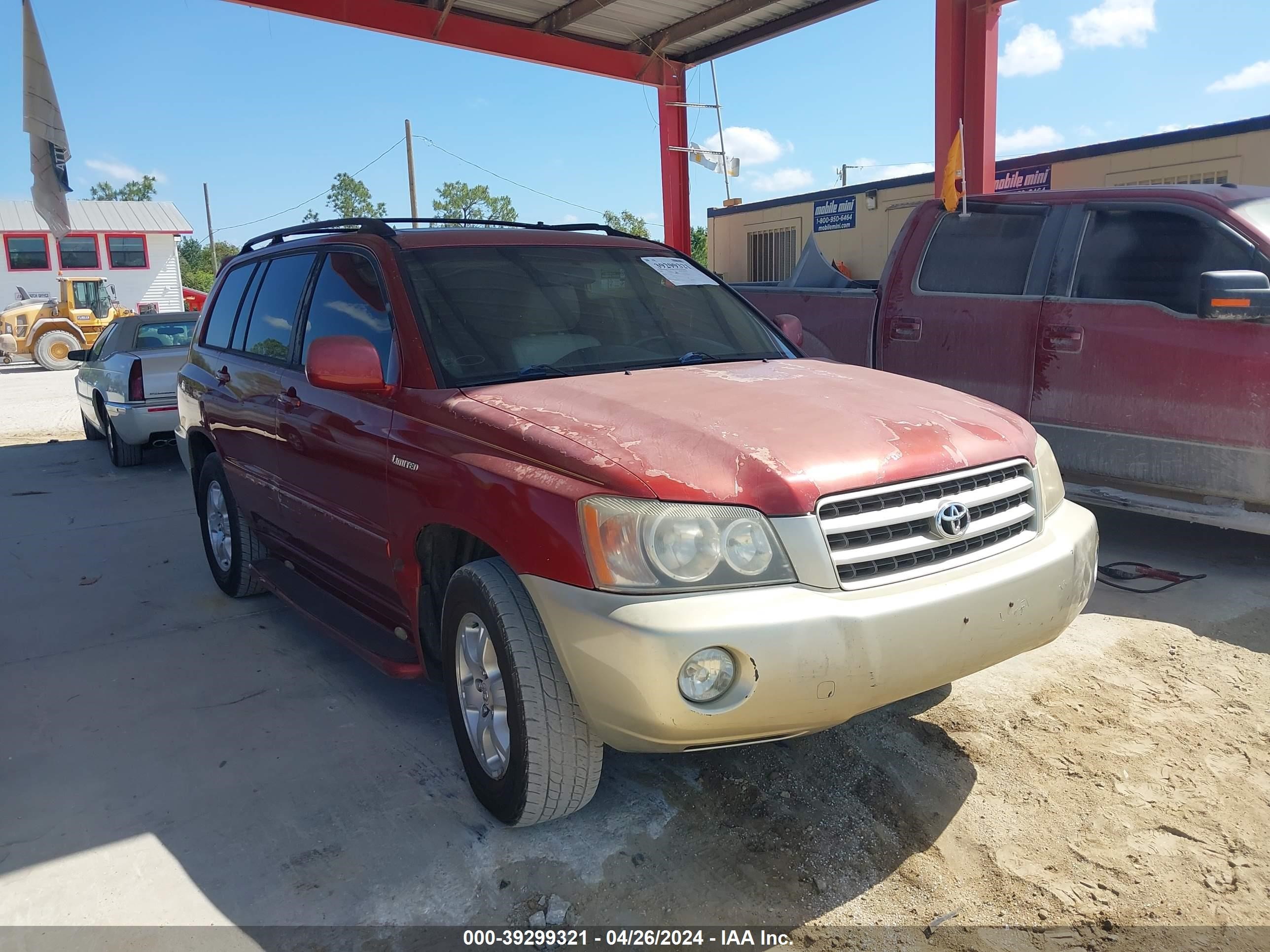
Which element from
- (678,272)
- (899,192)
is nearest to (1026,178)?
(899,192)

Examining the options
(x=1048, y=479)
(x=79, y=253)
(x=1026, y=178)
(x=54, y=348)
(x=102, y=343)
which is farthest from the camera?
(x=79, y=253)

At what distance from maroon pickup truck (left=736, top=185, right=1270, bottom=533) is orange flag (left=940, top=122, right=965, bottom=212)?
0.09m

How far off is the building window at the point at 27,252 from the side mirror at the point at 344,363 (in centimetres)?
4424

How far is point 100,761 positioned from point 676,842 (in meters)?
2.10

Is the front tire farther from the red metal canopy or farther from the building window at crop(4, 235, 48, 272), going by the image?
the building window at crop(4, 235, 48, 272)

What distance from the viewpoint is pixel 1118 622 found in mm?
4285

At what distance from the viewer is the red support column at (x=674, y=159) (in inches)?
528

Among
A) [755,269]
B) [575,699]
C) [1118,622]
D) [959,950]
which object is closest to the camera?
[959,950]

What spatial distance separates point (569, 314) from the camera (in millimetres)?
3525

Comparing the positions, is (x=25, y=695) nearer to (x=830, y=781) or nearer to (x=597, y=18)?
(x=830, y=781)

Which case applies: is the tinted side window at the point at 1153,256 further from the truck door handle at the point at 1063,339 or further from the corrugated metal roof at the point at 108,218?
the corrugated metal roof at the point at 108,218

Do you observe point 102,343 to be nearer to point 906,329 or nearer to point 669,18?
point 669,18

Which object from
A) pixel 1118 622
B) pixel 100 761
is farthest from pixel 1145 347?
pixel 100 761

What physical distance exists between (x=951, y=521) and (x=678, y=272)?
1.96 meters
